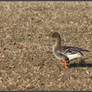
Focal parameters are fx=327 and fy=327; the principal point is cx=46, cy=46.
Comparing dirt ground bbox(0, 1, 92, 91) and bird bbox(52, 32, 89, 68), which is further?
bird bbox(52, 32, 89, 68)

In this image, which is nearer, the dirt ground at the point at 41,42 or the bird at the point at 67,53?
the dirt ground at the point at 41,42

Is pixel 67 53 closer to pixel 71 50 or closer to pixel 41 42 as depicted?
pixel 71 50

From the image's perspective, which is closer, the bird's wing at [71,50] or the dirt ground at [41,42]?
the dirt ground at [41,42]

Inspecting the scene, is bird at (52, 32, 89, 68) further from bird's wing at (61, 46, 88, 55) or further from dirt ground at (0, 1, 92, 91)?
dirt ground at (0, 1, 92, 91)

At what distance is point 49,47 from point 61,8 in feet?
24.2

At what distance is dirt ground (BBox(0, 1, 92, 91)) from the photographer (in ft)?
33.4

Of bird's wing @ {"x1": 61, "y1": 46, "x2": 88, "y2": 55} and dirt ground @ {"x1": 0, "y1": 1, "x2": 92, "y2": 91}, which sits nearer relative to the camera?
dirt ground @ {"x1": 0, "y1": 1, "x2": 92, "y2": 91}

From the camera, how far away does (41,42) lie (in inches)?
563

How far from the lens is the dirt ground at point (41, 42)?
10.2m

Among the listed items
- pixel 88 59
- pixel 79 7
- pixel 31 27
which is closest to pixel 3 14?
pixel 31 27

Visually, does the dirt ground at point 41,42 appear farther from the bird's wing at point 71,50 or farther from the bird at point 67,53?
the bird's wing at point 71,50

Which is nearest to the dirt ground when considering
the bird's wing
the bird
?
the bird

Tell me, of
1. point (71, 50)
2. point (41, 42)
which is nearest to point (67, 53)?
point (71, 50)

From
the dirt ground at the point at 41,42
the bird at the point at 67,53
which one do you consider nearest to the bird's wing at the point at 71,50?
the bird at the point at 67,53
